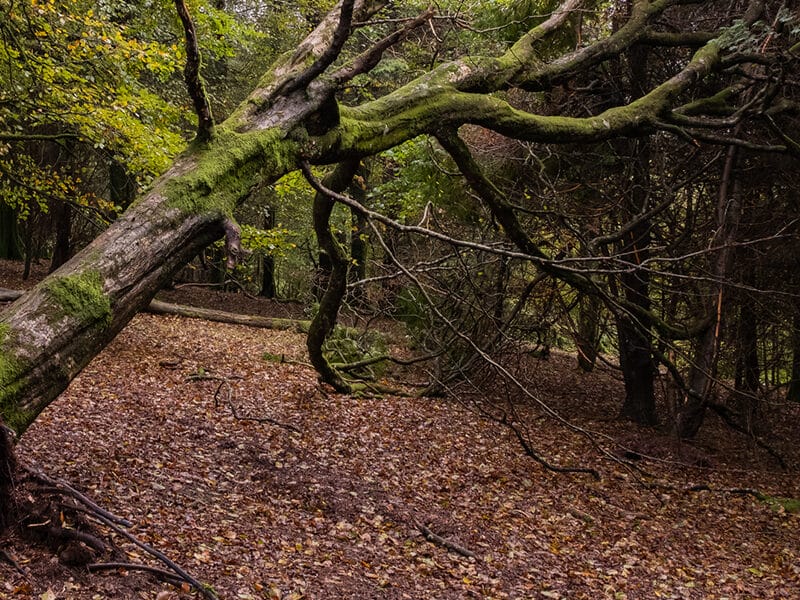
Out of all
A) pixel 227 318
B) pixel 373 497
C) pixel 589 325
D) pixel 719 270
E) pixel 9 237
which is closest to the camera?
pixel 373 497

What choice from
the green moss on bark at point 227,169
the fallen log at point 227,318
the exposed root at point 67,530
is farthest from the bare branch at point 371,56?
the fallen log at point 227,318

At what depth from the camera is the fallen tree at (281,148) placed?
308cm

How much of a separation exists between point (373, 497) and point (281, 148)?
376cm

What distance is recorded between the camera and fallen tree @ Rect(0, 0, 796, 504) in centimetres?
308

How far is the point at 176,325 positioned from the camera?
45.0 ft

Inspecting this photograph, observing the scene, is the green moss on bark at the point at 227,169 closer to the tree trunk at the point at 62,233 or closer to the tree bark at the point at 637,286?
the tree bark at the point at 637,286

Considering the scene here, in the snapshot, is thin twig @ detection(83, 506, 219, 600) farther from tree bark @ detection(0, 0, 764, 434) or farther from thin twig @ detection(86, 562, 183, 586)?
tree bark @ detection(0, 0, 764, 434)

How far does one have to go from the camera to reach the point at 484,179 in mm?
5543

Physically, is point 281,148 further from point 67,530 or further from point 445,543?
point 445,543

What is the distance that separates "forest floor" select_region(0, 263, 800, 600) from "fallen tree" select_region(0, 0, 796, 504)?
4.18 feet

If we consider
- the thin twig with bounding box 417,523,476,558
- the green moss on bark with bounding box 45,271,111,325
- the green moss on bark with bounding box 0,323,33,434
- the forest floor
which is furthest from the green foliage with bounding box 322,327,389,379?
the green moss on bark with bounding box 0,323,33,434

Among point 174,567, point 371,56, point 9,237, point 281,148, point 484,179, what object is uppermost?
point 371,56

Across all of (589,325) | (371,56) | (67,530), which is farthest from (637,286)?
(67,530)

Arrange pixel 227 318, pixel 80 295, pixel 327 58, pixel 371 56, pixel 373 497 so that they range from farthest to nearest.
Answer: pixel 227 318, pixel 373 497, pixel 371 56, pixel 327 58, pixel 80 295
